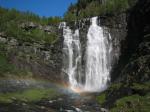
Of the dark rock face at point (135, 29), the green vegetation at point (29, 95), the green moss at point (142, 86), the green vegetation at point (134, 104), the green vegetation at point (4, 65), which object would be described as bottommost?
the green vegetation at point (134, 104)

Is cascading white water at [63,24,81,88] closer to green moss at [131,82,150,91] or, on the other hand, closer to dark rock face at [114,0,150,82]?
dark rock face at [114,0,150,82]

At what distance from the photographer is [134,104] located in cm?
2244

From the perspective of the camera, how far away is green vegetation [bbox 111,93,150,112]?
21.0 meters

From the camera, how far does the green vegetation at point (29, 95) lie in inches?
1167

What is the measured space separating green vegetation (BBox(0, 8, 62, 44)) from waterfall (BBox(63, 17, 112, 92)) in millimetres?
3157

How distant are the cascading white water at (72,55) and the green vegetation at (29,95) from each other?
442 inches

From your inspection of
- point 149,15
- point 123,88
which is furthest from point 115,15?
point 123,88

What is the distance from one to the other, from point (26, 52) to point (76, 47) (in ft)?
29.3

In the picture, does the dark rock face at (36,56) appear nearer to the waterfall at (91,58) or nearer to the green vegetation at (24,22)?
the green vegetation at (24,22)

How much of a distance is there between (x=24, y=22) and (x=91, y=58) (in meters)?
13.7

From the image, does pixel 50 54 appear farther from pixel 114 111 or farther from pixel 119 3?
pixel 114 111

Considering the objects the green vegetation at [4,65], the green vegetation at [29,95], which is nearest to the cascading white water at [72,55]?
the green vegetation at [4,65]

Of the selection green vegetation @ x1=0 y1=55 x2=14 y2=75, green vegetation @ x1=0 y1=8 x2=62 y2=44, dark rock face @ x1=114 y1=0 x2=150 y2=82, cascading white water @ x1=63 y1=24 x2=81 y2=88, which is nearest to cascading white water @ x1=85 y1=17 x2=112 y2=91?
cascading white water @ x1=63 y1=24 x2=81 y2=88

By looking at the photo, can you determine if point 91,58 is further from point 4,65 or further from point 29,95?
point 29,95
